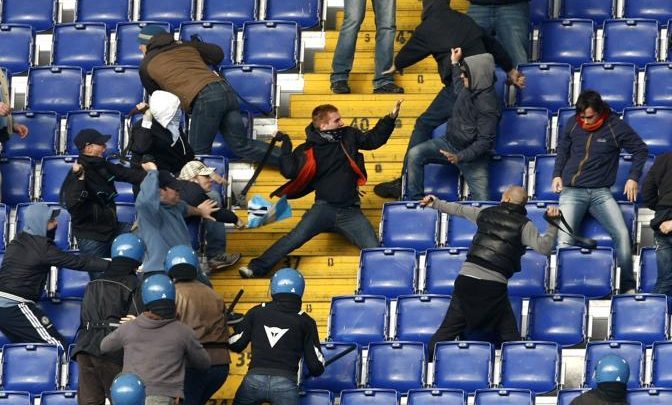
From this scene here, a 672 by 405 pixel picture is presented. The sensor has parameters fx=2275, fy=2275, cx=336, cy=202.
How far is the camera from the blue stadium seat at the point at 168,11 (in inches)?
881

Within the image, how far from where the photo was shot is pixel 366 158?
2034 cm

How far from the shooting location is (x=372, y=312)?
17.9 m

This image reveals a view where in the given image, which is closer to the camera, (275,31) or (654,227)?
(654,227)

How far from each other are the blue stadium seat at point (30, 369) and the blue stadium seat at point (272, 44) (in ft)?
15.8

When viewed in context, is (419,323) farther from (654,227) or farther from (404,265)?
(654,227)

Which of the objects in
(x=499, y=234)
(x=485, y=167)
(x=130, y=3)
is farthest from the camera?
(x=130, y=3)

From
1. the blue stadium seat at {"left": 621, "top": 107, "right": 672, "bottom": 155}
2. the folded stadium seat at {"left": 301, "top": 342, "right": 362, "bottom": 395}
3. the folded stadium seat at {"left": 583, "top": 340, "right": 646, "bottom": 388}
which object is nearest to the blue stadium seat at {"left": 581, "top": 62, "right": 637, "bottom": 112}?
the blue stadium seat at {"left": 621, "top": 107, "right": 672, "bottom": 155}

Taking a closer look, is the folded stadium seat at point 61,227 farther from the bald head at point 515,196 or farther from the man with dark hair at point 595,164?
the man with dark hair at point 595,164

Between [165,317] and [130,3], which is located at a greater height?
[130,3]

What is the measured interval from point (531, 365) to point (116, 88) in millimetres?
5775

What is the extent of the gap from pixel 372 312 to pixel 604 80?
12.9 feet

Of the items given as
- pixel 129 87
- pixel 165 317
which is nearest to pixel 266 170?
pixel 129 87

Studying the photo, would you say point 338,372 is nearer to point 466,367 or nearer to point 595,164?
point 466,367

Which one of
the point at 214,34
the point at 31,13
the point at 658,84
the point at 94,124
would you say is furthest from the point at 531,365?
the point at 31,13
